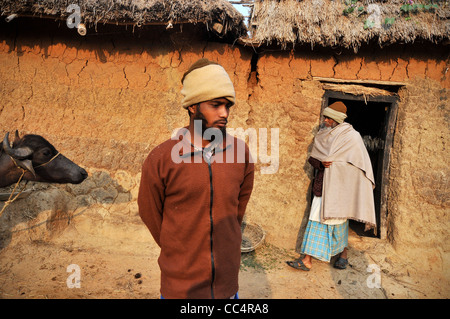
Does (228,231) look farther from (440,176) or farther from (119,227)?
(440,176)

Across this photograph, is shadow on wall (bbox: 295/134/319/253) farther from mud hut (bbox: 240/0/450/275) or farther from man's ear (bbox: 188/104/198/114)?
man's ear (bbox: 188/104/198/114)

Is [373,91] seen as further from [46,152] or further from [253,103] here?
[46,152]

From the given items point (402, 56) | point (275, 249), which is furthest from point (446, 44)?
point (275, 249)

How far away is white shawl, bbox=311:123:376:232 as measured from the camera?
11.5ft

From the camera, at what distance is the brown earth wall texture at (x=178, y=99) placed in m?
4.04

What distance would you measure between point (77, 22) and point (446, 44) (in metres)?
4.83

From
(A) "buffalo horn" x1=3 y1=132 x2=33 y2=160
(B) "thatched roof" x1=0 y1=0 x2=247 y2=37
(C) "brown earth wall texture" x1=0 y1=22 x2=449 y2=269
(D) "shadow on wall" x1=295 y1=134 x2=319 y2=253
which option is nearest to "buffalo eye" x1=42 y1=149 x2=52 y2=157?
(A) "buffalo horn" x1=3 y1=132 x2=33 y2=160

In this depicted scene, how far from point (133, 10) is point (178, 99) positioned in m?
1.28

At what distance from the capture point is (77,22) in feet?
11.7

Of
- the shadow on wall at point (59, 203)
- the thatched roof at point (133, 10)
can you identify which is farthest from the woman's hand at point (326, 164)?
the shadow on wall at point (59, 203)

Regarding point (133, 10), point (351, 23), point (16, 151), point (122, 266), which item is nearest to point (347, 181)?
point (351, 23)

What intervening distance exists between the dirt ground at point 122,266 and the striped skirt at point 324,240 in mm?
320

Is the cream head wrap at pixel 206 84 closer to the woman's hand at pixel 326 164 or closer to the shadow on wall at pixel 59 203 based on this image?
the woman's hand at pixel 326 164

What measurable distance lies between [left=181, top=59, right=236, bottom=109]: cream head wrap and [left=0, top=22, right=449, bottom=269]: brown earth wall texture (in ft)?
8.92
